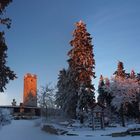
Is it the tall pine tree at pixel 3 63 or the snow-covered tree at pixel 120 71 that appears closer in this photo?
the tall pine tree at pixel 3 63

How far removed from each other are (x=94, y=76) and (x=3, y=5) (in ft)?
111

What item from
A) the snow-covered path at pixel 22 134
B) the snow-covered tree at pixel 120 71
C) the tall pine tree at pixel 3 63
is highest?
the snow-covered tree at pixel 120 71

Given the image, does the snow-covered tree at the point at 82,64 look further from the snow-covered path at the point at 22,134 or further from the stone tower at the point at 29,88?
the stone tower at the point at 29,88

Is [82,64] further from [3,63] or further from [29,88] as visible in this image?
[29,88]

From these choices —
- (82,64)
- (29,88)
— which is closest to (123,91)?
(82,64)

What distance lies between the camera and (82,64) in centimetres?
5294

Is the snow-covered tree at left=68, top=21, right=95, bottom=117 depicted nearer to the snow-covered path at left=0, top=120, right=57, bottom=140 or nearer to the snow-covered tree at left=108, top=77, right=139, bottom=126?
the snow-covered tree at left=108, top=77, right=139, bottom=126

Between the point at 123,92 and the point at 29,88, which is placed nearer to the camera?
the point at 123,92

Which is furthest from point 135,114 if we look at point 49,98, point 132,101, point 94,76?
point 49,98

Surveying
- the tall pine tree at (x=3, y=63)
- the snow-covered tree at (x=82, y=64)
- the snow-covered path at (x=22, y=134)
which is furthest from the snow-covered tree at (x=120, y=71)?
the tall pine tree at (x=3, y=63)

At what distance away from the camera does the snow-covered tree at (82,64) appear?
51.0m

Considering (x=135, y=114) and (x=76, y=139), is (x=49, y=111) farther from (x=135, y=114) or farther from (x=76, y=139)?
(x=76, y=139)

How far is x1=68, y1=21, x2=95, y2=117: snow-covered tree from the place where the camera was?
51.0m

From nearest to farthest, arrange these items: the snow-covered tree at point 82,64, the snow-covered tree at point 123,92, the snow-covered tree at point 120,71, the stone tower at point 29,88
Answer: the snow-covered tree at point 82,64
the snow-covered tree at point 123,92
the snow-covered tree at point 120,71
the stone tower at point 29,88
